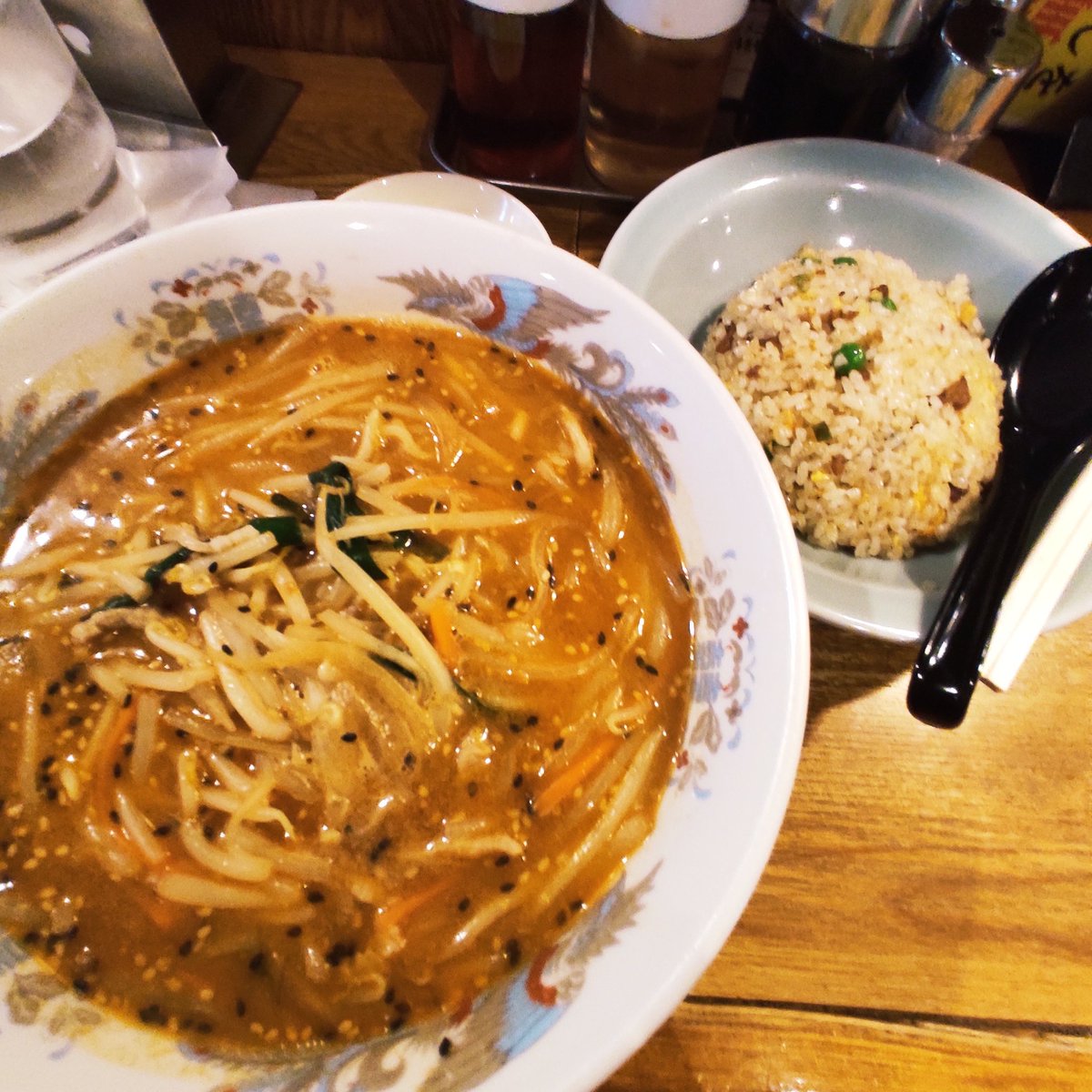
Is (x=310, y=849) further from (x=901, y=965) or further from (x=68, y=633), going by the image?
(x=901, y=965)

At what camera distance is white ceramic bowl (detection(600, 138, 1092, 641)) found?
1577 millimetres

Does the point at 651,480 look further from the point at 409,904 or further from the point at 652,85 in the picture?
the point at 652,85

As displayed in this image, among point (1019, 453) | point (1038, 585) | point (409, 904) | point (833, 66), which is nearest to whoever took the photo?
point (409, 904)

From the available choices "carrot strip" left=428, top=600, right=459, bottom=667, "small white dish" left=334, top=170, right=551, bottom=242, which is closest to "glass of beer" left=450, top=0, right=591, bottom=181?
"small white dish" left=334, top=170, right=551, bottom=242

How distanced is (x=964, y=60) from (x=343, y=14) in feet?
4.58

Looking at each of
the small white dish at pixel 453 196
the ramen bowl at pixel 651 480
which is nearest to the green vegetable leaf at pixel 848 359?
the ramen bowl at pixel 651 480

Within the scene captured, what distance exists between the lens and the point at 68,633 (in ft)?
3.64

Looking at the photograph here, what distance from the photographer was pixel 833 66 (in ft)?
5.19

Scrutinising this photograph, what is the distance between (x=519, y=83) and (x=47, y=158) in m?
0.94

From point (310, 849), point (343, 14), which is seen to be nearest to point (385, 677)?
point (310, 849)

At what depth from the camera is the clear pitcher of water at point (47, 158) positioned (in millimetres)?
1409

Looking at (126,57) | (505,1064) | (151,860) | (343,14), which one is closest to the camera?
(505,1064)

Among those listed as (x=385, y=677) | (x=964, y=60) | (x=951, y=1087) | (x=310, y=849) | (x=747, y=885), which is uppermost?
(x=964, y=60)

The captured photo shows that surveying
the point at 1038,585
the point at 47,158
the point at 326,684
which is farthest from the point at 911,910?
the point at 47,158
